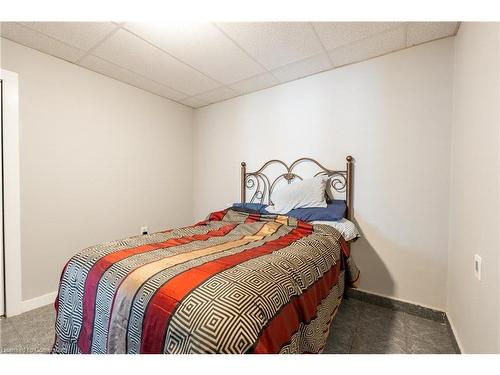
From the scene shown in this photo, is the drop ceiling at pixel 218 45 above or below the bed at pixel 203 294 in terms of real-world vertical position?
above

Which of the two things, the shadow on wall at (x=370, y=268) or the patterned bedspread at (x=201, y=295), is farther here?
the shadow on wall at (x=370, y=268)

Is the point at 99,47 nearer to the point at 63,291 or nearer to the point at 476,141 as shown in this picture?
the point at 63,291

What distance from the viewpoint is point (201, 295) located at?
0.81 metres

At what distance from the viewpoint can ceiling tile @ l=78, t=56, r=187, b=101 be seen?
7.04 feet

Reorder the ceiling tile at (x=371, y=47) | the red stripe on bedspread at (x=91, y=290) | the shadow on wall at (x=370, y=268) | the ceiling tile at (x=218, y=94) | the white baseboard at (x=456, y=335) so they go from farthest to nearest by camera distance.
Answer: the ceiling tile at (x=218, y=94), the shadow on wall at (x=370, y=268), the ceiling tile at (x=371, y=47), the white baseboard at (x=456, y=335), the red stripe on bedspread at (x=91, y=290)

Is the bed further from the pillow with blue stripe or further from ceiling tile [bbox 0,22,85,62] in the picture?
ceiling tile [bbox 0,22,85,62]

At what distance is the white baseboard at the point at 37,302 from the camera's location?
6.32ft

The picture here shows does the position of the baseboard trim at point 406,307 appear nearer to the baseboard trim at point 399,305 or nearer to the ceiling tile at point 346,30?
the baseboard trim at point 399,305

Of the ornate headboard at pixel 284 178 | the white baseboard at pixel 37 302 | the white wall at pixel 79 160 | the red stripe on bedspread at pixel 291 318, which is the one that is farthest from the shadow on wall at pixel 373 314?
the white baseboard at pixel 37 302

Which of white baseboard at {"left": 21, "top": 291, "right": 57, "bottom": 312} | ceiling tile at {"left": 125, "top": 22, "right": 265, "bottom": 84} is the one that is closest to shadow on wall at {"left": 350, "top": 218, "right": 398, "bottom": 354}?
ceiling tile at {"left": 125, "top": 22, "right": 265, "bottom": 84}

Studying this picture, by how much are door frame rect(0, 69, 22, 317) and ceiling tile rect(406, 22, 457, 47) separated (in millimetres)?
3066

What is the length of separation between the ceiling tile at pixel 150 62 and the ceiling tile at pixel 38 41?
0.21 metres

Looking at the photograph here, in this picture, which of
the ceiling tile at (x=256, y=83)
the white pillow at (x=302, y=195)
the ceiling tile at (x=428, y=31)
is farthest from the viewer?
the ceiling tile at (x=256, y=83)

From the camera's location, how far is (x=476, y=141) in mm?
1228
